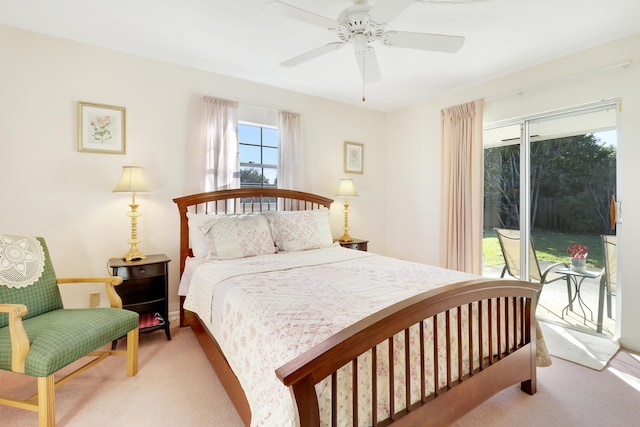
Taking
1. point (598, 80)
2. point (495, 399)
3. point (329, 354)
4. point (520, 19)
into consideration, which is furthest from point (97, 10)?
point (598, 80)

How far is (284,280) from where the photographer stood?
2023mm

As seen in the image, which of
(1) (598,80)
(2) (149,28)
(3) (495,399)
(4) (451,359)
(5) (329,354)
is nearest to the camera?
(5) (329,354)

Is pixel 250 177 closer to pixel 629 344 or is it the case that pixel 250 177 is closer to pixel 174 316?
pixel 174 316

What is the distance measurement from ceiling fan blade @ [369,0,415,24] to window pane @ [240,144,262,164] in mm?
2096

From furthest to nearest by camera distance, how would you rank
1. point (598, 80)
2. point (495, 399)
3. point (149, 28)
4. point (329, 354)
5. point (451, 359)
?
point (598, 80) → point (149, 28) → point (495, 399) → point (451, 359) → point (329, 354)

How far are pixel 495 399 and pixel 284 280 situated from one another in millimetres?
1494

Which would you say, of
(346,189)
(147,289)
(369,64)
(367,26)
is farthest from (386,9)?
(147,289)

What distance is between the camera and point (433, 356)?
144cm

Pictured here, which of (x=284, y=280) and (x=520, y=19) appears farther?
(x=520, y=19)

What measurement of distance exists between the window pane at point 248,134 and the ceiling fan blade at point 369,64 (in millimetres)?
1489

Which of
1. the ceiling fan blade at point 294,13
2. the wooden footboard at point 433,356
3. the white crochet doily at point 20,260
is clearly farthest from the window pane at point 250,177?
the wooden footboard at point 433,356

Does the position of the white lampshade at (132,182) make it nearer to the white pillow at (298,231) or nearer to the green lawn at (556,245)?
the white pillow at (298,231)

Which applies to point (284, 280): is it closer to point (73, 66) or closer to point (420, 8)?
A: point (420, 8)

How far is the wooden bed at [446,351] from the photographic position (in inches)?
40.6
